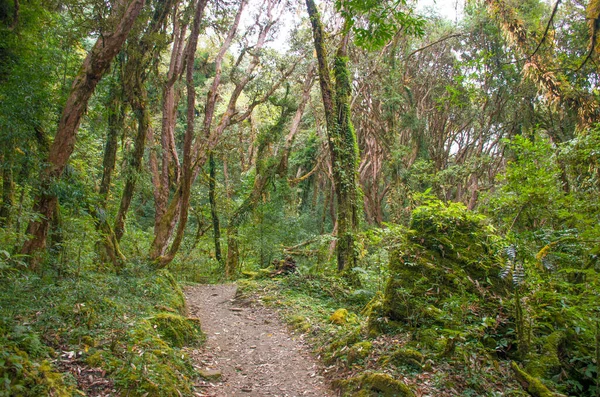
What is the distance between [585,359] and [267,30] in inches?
573

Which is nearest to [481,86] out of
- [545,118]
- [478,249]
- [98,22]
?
[545,118]

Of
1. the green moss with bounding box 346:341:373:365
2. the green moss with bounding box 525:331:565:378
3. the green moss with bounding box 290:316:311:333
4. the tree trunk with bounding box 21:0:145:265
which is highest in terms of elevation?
the tree trunk with bounding box 21:0:145:265

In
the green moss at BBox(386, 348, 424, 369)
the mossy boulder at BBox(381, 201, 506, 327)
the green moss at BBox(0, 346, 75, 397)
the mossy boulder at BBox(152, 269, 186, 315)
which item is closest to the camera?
the green moss at BBox(0, 346, 75, 397)

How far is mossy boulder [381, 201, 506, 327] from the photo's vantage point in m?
5.32

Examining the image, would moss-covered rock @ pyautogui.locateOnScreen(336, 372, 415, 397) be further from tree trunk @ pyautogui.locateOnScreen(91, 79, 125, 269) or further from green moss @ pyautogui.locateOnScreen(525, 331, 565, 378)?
tree trunk @ pyautogui.locateOnScreen(91, 79, 125, 269)

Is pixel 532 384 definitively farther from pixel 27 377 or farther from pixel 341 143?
pixel 341 143

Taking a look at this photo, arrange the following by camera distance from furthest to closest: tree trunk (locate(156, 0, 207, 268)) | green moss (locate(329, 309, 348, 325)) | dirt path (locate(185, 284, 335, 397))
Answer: tree trunk (locate(156, 0, 207, 268)) < green moss (locate(329, 309, 348, 325)) < dirt path (locate(185, 284, 335, 397))

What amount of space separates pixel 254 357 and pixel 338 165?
5915 millimetres

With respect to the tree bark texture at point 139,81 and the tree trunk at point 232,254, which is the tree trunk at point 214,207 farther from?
the tree bark texture at point 139,81

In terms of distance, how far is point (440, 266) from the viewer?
5633 millimetres

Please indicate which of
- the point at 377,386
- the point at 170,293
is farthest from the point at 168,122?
the point at 377,386

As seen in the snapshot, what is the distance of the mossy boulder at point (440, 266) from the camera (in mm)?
5320

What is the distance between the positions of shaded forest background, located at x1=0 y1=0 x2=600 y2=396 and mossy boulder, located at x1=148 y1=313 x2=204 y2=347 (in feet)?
3.61

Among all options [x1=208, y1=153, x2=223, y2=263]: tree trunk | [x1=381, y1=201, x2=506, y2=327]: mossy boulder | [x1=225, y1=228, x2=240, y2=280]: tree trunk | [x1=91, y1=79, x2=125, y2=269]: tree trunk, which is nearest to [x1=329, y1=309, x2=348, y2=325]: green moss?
[x1=381, y1=201, x2=506, y2=327]: mossy boulder
